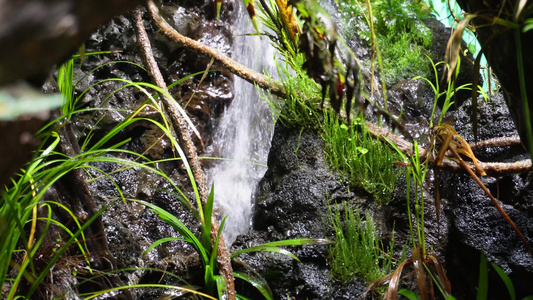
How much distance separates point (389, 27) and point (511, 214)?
2.90 metres

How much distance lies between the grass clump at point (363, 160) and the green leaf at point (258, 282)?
1155mm

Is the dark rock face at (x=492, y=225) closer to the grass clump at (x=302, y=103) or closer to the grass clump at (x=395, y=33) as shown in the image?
the grass clump at (x=302, y=103)

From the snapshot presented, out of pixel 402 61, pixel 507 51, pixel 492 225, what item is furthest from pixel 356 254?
pixel 402 61

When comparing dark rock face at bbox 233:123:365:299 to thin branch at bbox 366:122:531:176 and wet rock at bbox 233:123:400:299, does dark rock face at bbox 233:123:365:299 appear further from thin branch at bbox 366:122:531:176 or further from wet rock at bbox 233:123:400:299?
thin branch at bbox 366:122:531:176

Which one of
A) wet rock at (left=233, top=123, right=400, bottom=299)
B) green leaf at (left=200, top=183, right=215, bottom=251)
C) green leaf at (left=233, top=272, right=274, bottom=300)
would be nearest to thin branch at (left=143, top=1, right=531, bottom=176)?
wet rock at (left=233, top=123, right=400, bottom=299)

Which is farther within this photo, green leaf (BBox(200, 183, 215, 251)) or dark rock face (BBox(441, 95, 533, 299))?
dark rock face (BBox(441, 95, 533, 299))

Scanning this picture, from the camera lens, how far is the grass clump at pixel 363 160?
3250 mm

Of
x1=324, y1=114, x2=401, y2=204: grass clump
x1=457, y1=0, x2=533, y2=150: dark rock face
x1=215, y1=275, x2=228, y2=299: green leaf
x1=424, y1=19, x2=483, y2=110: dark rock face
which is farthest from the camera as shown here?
x1=424, y1=19, x2=483, y2=110: dark rock face

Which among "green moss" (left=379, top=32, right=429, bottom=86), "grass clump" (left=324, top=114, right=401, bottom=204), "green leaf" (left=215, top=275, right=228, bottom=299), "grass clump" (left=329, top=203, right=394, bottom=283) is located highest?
"green moss" (left=379, top=32, right=429, bottom=86)

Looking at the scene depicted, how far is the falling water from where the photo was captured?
4.66 meters

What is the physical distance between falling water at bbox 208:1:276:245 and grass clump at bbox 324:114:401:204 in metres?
1.47

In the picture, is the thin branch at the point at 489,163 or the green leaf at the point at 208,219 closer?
the green leaf at the point at 208,219

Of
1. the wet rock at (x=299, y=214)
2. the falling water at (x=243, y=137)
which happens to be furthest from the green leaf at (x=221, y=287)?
the falling water at (x=243, y=137)

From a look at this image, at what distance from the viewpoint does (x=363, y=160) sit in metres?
3.29
